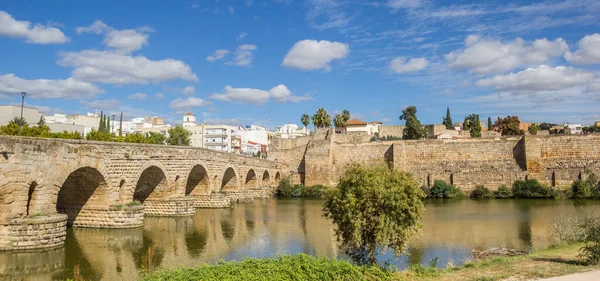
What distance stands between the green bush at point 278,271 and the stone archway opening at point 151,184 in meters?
18.3

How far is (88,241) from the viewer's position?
18781 mm

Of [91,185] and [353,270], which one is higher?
[91,185]

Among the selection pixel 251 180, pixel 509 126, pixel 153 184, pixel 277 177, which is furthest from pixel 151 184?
pixel 509 126

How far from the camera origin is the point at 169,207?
89.9 feet

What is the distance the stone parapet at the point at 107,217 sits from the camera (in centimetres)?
2127

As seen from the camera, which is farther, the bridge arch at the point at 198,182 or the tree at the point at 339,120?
the tree at the point at 339,120

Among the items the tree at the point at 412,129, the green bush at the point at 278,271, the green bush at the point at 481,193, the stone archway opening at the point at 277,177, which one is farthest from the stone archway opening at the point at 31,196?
the tree at the point at 412,129

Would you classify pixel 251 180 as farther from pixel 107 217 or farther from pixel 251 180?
pixel 107 217

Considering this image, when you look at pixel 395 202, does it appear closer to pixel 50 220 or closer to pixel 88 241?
pixel 50 220

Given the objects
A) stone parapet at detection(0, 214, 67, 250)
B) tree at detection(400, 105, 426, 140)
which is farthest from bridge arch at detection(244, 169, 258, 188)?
tree at detection(400, 105, 426, 140)

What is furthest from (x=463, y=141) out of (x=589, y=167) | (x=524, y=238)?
(x=524, y=238)

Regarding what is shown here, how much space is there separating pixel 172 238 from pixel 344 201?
1213cm

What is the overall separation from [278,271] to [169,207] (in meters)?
20.4

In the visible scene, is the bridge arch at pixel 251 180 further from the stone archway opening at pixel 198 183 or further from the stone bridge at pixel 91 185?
the stone archway opening at pixel 198 183
